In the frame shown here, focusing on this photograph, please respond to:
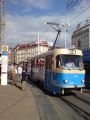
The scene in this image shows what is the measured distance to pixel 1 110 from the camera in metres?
13.8

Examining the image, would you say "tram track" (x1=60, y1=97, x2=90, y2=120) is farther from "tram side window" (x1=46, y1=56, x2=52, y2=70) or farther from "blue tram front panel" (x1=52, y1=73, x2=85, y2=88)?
"tram side window" (x1=46, y1=56, x2=52, y2=70)

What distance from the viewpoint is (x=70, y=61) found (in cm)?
2081

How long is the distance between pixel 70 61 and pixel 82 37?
304 ft

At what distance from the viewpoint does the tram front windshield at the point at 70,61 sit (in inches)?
810

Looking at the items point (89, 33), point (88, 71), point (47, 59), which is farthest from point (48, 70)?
point (89, 33)

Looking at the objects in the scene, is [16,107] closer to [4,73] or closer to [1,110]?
[1,110]

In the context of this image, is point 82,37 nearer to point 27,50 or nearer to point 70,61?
point 27,50

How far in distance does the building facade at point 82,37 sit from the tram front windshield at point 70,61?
81.0 metres

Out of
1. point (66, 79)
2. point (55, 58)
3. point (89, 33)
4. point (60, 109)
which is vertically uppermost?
point (89, 33)

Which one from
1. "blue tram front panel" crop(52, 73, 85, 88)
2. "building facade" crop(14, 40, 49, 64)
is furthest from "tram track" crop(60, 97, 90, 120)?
"building facade" crop(14, 40, 49, 64)

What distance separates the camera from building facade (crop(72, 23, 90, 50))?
346 ft

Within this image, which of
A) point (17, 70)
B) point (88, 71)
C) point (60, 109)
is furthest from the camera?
point (17, 70)

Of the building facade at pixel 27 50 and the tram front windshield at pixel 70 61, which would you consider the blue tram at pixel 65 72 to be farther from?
the building facade at pixel 27 50

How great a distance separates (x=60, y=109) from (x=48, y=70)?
793 centimetres
